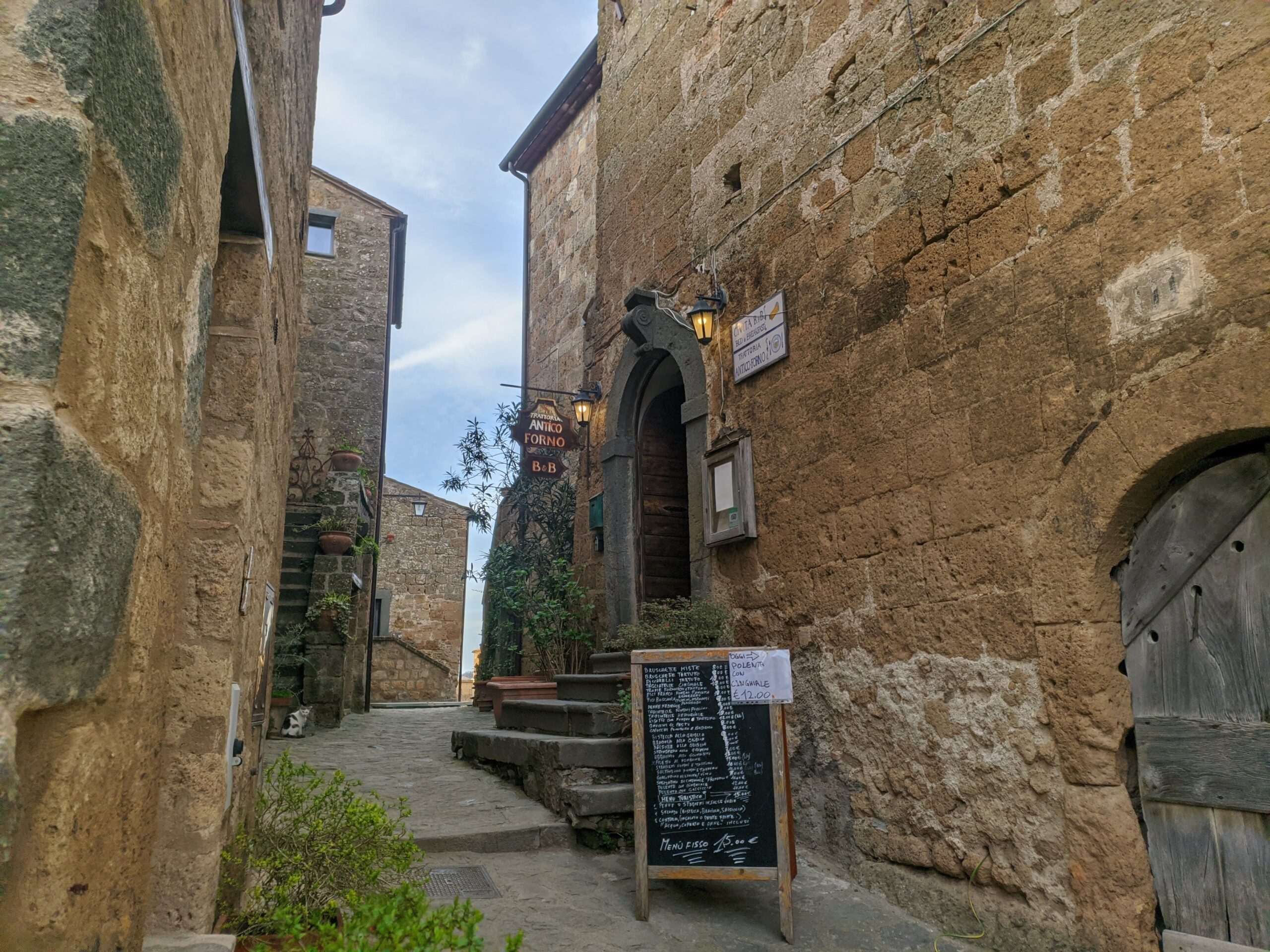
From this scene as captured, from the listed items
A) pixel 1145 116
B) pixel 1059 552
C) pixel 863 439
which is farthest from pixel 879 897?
pixel 1145 116

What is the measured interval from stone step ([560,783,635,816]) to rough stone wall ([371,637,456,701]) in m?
11.5

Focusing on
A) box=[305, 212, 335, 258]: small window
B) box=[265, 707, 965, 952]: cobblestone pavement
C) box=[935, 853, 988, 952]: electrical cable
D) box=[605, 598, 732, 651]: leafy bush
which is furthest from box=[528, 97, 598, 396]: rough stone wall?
box=[935, 853, 988, 952]: electrical cable

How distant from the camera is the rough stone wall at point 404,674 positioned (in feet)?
49.0

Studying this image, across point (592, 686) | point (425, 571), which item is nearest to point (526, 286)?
point (592, 686)

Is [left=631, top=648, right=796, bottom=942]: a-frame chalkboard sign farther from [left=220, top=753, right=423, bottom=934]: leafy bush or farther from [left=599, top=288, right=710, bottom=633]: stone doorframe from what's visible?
[left=599, top=288, right=710, bottom=633]: stone doorframe

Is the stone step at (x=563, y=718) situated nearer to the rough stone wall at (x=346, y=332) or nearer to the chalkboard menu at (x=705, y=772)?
the chalkboard menu at (x=705, y=772)

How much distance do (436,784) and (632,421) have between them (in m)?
2.99

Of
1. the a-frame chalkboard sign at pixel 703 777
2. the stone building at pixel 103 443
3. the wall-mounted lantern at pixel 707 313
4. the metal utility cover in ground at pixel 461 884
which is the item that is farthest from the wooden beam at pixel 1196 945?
the wall-mounted lantern at pixel 707 313

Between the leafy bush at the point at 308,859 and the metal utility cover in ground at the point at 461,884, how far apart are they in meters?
0.62

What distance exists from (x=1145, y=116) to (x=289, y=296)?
3.19 m

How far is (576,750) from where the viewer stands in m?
4.42

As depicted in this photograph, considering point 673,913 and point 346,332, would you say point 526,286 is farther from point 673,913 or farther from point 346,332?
point 673,913

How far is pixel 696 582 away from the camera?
5133 mm

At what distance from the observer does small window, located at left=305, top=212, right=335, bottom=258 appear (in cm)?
1387
